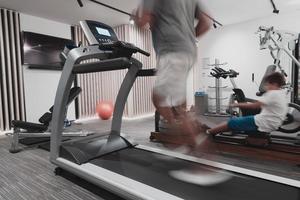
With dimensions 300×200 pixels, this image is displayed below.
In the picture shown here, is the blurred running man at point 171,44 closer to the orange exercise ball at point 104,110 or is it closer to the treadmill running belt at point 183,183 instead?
the treadmill running belt at point 183,183

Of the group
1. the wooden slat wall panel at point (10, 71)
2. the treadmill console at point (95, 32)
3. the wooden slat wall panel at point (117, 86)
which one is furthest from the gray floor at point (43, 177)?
the wooden slat wall panel at point (117, 86)

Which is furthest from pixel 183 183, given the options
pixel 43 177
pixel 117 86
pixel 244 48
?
pixel 244 48

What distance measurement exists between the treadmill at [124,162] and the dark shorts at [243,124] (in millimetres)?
815

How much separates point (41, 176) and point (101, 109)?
11.2ft

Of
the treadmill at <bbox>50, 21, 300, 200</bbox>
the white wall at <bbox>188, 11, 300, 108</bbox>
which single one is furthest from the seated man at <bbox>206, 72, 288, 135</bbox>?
the white wall at <bbox>188, 11, 300, 108</bbox>

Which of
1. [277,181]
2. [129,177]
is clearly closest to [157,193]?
[129,177]

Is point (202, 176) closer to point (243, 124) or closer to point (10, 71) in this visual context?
point (243, 124)

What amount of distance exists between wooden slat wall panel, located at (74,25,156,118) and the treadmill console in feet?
11.2

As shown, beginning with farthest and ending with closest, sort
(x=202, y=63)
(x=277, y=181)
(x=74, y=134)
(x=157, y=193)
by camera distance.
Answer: (x=202, y=63) < (x=74, y=134) < (x=277, y=181) < (x=157, y=193)

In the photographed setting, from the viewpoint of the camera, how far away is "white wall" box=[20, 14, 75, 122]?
4598mm

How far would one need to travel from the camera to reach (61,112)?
2.07 meters

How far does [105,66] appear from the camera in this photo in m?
1.75

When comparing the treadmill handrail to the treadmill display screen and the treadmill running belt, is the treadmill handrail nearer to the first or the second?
the treadmill display screen

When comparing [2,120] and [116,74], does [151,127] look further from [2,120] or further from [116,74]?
[2,120]
